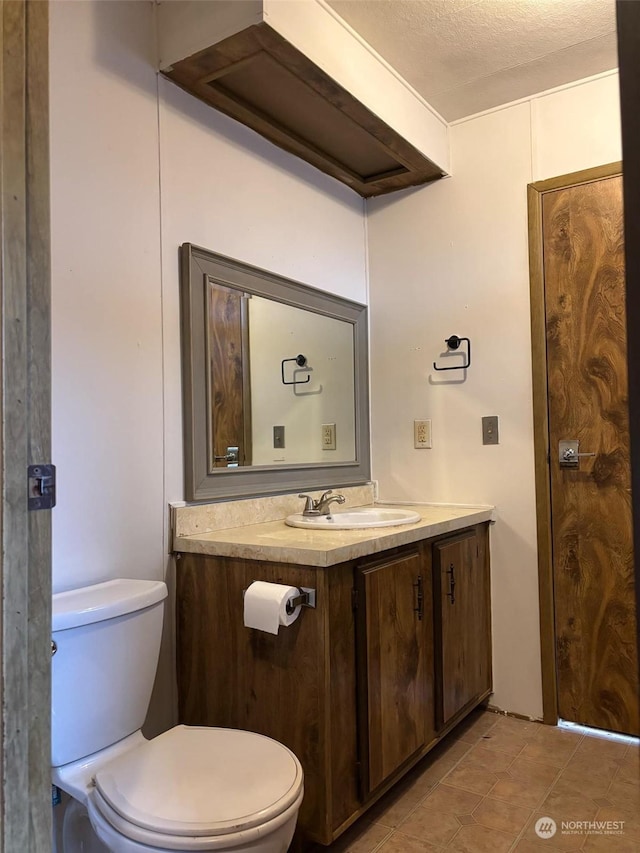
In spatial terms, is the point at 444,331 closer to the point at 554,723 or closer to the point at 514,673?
the point at 514,673

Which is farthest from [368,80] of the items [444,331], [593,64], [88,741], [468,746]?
[468,746]

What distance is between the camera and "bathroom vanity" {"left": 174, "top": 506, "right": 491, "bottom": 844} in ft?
5.27

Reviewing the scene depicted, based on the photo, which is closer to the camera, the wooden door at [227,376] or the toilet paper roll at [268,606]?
the toilet paper roll at [268,606]

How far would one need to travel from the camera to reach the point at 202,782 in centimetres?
128

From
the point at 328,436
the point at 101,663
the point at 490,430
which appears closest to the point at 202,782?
the point at 101,663

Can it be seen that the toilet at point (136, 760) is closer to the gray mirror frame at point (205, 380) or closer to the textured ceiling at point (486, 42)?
the gray mirror frame at point (205, 380)

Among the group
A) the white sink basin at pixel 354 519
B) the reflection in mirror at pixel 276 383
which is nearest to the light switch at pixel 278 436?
the reflection in mirror at pixel 276 383

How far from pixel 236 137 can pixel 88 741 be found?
6.33 feet

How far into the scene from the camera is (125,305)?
5.83 ft

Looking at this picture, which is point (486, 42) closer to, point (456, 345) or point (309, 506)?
point (456, 345)

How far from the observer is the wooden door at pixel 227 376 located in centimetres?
203

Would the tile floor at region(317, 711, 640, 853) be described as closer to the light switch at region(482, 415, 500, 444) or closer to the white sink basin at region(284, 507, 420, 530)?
the white sink basin at region(284, 507, 420, 530)

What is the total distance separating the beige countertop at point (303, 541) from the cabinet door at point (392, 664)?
78mm

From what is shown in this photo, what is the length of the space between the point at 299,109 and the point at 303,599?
1.70 metres
